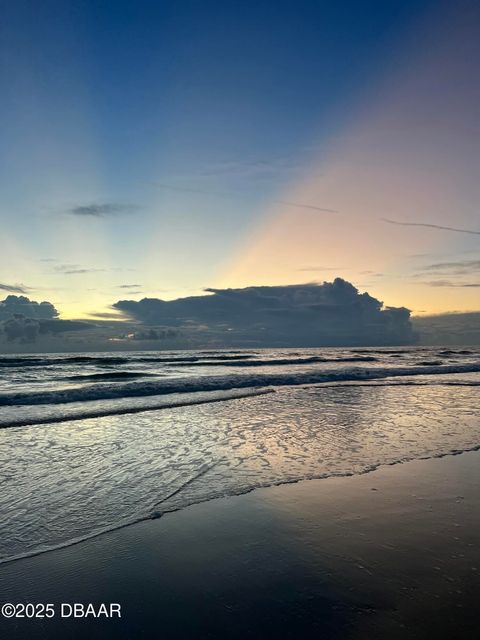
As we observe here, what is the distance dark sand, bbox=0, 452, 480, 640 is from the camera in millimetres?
3357

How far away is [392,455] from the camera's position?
28.7 ft

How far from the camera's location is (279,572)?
415 centimetres

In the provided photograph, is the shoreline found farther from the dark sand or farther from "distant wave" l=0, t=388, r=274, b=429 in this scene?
"distant wave" l=0, t=388, r=274, b=429

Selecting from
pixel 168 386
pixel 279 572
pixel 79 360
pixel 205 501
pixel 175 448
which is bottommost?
pixel 79 360

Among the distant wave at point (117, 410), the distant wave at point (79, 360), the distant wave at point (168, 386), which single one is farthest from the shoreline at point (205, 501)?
the distant wave at point (79, 360)

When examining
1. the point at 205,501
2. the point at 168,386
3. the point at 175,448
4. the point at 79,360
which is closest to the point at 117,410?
the point at 175,448

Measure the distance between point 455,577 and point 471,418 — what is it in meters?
10.4

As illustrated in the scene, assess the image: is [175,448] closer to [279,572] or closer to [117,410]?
[279,572]

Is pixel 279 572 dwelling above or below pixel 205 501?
above

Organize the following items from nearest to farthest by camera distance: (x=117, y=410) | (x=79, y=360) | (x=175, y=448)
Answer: (x=175, y=448), (x=117, y=410), (x=79, y=360)

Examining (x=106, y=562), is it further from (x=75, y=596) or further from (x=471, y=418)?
(x=471, y=418)

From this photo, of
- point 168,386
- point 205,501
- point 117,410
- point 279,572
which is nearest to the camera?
point 279,572

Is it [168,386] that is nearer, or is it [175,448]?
[175,448]

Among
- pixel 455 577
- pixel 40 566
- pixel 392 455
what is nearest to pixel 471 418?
pixel 392 455
